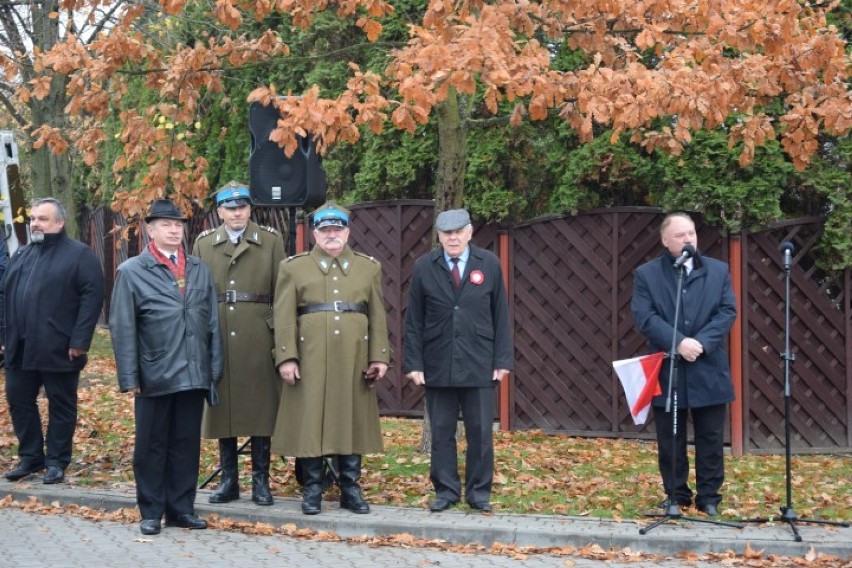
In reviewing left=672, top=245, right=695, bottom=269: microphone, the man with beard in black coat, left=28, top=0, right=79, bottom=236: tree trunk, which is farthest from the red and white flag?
left=28, top=0, right=79, bottom=236: tree trunk

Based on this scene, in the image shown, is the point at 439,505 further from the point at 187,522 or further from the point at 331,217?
the point at 331,217

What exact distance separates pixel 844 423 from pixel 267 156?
6018 mm

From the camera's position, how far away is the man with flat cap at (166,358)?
8508 mm

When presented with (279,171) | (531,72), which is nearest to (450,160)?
(279,171)

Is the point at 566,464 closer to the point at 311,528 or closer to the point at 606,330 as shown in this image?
the point at 606,330

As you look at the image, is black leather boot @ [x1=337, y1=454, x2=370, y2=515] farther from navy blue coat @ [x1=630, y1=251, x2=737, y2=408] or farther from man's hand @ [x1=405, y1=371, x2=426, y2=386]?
navy blue coat @ [x1=630, y1=251, x2=737, y2=408]

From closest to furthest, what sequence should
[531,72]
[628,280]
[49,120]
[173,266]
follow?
[173,266]
[531,72]
[628,280]
[49,120]

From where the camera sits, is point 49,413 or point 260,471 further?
point 49,413

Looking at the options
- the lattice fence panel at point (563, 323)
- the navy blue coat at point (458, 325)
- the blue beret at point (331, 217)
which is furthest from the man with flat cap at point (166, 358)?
the lattice fence panel at point (563, 323)

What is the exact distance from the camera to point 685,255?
28.9ft

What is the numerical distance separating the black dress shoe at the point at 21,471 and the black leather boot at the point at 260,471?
2186 millimetres

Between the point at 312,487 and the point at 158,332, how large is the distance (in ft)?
4.81

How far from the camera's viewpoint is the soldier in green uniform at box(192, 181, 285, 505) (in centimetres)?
929

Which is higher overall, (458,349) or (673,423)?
(458,349)
